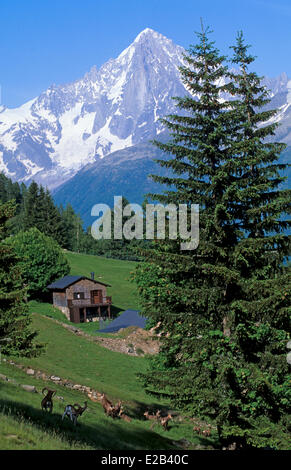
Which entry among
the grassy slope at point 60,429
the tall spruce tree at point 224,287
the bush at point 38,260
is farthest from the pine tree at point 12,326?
the bush at point 38,260

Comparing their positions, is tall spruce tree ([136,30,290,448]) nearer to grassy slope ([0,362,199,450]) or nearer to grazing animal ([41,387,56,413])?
grassy slope ([0,362,199,450])

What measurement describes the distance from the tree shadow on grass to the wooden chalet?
56.9 meters

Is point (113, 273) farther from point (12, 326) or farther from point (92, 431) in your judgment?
point (92, 431)

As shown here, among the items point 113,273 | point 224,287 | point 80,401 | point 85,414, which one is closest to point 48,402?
point 85,414

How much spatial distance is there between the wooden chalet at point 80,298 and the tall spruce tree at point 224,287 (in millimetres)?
60913

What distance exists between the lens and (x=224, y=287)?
17.9 m

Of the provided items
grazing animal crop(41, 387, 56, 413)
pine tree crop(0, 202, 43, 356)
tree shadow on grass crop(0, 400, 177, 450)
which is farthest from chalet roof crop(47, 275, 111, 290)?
grazing animal crop(41, 387, 56, 413)

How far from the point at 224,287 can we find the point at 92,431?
8184 millimetres

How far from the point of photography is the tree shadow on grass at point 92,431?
16.3 m

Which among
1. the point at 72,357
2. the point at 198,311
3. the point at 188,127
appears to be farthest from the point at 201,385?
the point at 72,357

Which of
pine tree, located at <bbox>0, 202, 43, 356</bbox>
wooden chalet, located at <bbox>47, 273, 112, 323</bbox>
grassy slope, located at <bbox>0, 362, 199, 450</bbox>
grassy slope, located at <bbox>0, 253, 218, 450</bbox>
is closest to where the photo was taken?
grassy slope, located at <bbox>0, 362, 199, 450</bbox>

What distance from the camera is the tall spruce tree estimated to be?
16.7 metres

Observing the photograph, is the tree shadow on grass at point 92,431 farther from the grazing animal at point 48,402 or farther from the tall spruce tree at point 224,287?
the tall spruce tree at point 224,287

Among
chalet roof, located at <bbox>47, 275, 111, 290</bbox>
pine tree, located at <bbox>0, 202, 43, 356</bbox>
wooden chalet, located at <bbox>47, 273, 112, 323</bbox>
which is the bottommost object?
wooden chalet, located at <bbox>47, 273, 112, 323</bbox>
